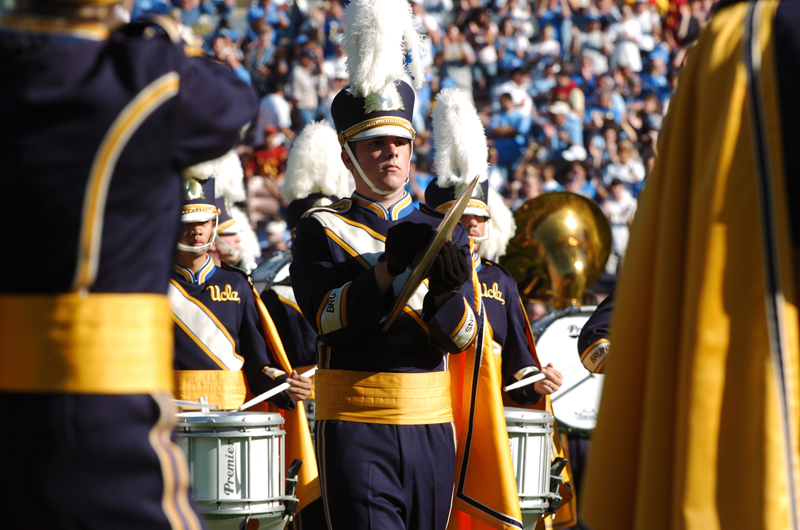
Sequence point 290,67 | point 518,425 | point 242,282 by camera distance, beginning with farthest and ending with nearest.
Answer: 1. point 290,67
2. point 242,282
3. point 518,425

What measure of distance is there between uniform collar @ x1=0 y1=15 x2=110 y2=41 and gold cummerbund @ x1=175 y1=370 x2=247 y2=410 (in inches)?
138

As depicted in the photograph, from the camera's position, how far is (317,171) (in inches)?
320

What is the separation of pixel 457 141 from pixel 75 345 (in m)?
4.19

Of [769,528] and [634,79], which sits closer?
[769,528]

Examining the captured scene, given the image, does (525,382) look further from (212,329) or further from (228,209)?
(228,209)

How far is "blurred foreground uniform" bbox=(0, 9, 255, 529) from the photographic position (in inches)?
84.4

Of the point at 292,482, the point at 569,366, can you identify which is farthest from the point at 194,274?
the point at 569,366

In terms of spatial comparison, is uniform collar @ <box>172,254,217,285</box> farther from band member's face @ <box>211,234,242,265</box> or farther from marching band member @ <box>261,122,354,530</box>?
band member's face @ <box>211,234,242,265</box>

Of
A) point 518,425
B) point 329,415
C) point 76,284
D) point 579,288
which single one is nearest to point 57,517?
point 76,284

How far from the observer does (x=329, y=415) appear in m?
4.11

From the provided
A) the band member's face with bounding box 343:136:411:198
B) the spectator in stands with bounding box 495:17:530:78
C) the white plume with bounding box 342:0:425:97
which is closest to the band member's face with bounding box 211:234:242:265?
the white plume with bounding box 342:0:425:97

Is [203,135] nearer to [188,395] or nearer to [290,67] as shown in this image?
[188,395]

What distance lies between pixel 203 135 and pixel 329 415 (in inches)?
77.6

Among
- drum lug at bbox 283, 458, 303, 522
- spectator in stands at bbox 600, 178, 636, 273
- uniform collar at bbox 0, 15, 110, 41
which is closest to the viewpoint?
uniform collar at bbox 0, 15, 110, 41
